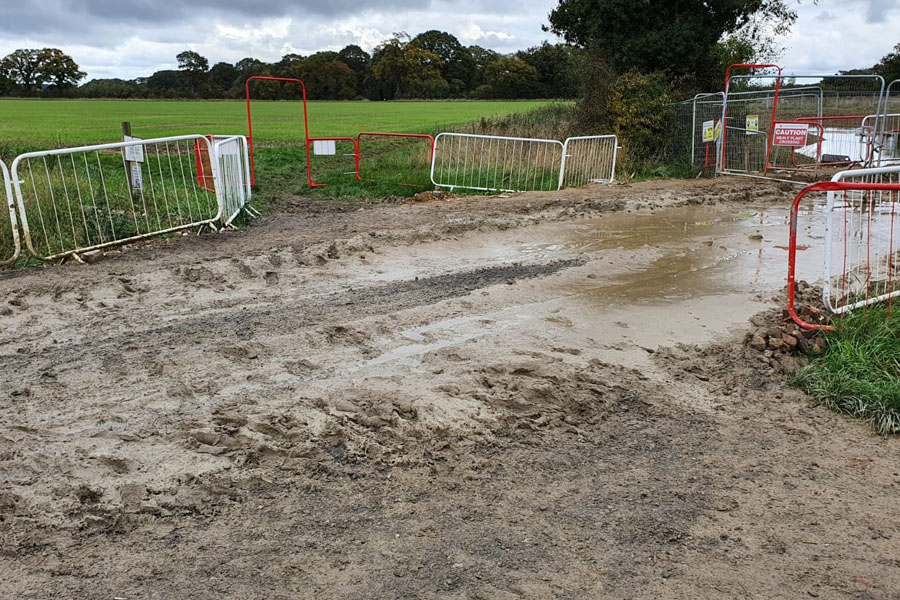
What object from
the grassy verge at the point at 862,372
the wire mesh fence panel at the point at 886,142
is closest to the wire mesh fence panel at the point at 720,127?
the wire mesh fence panel at the point at 886,142

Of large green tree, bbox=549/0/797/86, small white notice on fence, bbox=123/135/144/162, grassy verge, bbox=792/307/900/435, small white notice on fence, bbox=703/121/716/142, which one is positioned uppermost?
large green tree, bbox=549/0/797/86

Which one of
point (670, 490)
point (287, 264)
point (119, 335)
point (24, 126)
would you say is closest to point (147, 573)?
point (670, 490)

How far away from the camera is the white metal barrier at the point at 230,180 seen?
10477 mm

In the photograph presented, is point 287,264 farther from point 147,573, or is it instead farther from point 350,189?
point 350,189

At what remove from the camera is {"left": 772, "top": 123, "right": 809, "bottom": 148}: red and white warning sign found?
54.0 feet

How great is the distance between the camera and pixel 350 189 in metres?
15.0

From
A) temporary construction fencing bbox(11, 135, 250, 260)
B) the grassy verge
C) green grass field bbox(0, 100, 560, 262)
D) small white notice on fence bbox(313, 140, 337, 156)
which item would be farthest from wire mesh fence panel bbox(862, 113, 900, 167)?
temporary construction fencing bbox(11, 135, 250, 260)

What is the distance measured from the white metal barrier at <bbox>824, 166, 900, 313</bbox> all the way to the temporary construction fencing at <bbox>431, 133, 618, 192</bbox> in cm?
770

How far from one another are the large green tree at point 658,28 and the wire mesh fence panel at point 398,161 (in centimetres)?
582

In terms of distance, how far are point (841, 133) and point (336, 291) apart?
641 inches

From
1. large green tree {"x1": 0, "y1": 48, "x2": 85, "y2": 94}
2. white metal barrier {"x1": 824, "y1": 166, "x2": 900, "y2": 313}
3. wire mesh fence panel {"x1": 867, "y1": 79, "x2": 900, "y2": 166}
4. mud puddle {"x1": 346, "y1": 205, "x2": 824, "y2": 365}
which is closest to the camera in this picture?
white metal barrier {"x1": 824, "y1": 166, "x2": 900, "y2": 313}

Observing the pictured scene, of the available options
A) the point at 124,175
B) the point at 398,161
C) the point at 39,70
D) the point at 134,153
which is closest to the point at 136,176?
the point at 134,153

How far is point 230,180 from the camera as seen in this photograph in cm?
1123

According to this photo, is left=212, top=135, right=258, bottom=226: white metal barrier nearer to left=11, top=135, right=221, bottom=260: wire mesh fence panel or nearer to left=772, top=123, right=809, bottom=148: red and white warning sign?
left=11, top=135, right=221, bottom=260: wire mesh fence panel
